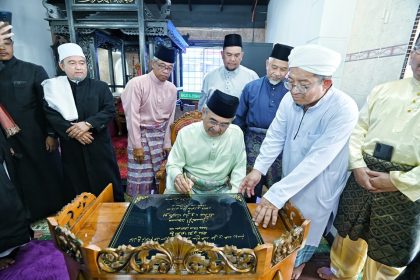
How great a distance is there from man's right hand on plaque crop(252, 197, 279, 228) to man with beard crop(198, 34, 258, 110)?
1847mm

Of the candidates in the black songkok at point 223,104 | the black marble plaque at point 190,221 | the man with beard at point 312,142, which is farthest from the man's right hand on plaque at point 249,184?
the black songkok at point 223,104

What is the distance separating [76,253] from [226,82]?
102 inches

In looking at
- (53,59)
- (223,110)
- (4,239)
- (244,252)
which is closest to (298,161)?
(223,110)

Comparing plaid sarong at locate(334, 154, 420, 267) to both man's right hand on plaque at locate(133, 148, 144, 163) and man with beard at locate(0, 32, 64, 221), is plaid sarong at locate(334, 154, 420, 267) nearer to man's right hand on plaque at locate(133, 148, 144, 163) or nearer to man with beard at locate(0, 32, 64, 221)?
man's right hand on plaque at locate(133, 148, 144, 163)

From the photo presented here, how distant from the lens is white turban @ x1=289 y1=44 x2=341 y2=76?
1.48 metres

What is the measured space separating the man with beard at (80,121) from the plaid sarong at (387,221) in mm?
2480

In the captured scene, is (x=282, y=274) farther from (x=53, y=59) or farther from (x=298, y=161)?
(x=53, y=59)

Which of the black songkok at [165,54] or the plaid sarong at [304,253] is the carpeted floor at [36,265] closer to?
the plaid sarong at [304,253]

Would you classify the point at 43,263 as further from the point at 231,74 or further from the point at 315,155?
the point at 231,74

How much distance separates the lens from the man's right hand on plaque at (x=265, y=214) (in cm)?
135

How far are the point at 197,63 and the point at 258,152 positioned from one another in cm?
778

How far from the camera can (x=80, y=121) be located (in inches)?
101

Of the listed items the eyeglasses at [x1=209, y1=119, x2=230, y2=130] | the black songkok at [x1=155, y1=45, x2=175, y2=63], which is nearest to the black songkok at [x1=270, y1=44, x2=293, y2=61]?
the eyeglasses at [x1=209, y1=119, x2=230, y2=130]

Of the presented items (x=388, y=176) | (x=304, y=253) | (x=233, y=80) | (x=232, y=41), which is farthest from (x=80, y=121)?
(x=388, y=176)
